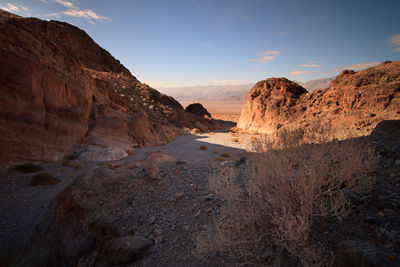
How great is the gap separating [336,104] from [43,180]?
→ 57.6 feet

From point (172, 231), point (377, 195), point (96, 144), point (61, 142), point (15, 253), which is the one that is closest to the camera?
point (377, 195)

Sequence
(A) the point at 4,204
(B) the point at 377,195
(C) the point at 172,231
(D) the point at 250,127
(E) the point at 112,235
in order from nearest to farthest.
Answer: (B) the point at 377,195 → (C) the point at 172,231 → (E) the point at 112,235 → (A) the point at 4,204 → (D) the point at 250,127

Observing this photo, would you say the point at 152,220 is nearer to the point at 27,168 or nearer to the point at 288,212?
the point at 288,212

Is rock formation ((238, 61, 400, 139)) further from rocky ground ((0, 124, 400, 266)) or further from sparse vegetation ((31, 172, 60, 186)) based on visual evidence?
sparse vegetation ((31, 172, 60, 186))

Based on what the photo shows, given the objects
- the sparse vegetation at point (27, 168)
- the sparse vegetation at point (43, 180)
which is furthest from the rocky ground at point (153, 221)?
the sparse vegetation at point (27, 168)

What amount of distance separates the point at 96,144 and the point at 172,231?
367 inches

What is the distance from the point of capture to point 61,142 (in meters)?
8.61

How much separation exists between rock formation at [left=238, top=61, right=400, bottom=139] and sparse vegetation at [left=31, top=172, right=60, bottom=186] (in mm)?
7430

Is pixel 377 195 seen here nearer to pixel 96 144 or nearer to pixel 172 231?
pixel 172 231

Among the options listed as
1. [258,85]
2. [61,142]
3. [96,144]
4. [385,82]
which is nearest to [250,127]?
[258,85]

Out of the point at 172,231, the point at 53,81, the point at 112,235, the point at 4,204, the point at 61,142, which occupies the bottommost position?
the point at 4,204

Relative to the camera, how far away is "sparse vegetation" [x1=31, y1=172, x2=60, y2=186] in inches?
231

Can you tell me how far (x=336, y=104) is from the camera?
43.2 feet

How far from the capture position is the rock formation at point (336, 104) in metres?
9.05
